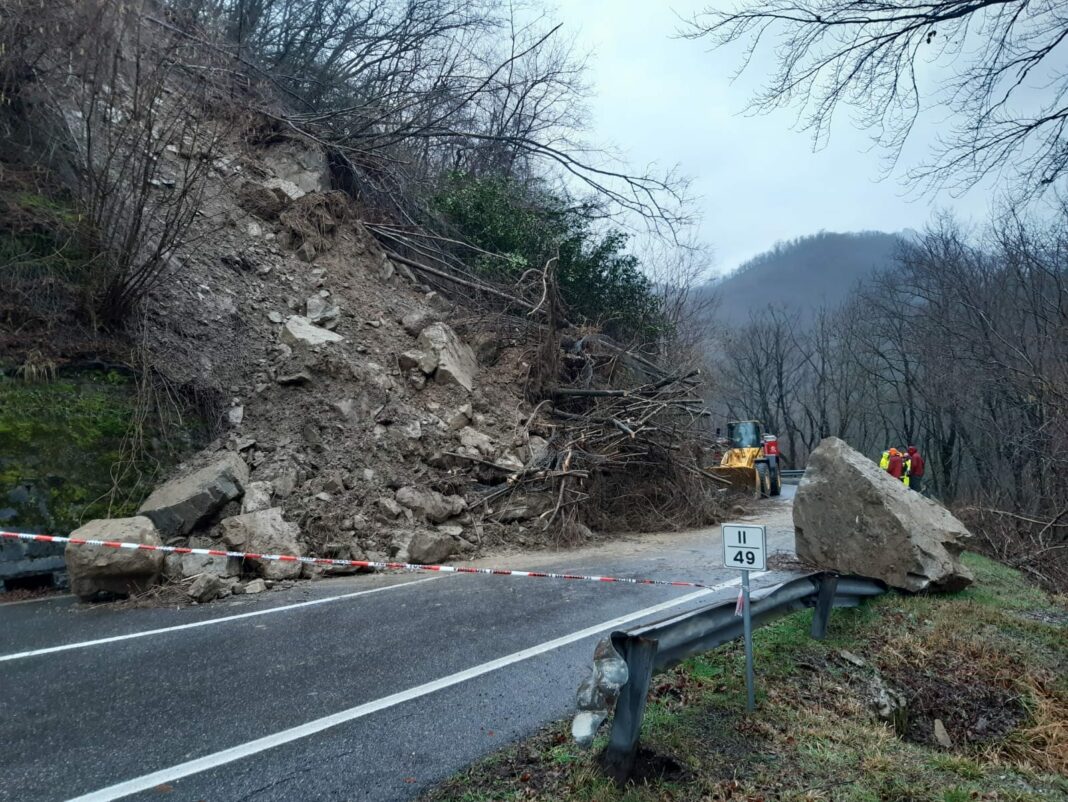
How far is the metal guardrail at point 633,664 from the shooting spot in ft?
10.9

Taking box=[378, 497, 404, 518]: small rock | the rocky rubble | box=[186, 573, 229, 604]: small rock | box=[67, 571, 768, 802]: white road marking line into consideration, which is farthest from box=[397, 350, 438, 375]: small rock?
box=[67, 571, 768, 802]: white road marking line

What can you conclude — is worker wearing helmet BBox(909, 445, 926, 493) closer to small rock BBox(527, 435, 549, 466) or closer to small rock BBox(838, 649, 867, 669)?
small rock BBox(527, 435, 549, 466)

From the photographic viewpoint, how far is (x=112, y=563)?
702 cm

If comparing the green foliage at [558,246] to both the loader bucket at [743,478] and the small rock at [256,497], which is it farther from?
the small rock at [256,497]

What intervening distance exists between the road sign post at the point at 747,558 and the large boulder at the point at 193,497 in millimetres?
6552

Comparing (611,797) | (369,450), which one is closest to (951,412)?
(369,450)

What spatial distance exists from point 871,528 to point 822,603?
185 cm

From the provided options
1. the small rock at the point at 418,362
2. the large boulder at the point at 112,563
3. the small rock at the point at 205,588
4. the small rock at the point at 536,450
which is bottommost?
the small rock at the point at 205,588

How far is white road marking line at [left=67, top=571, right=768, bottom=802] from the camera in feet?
11.2

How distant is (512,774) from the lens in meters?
3.54

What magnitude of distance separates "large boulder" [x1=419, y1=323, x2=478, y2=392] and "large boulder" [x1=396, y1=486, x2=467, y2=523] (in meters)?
2.73

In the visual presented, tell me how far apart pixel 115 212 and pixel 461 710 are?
Answer: 9.66m

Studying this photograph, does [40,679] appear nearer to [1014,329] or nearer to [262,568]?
[262,568]

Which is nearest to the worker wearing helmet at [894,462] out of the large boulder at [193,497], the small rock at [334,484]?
the small rock at [334,484]
